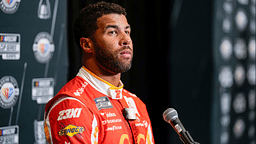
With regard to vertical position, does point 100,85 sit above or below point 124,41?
below

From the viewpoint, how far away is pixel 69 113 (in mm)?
1037

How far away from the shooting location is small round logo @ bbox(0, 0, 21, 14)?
138 cm

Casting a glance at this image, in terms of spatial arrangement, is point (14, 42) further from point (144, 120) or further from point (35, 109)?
point (144, 120)

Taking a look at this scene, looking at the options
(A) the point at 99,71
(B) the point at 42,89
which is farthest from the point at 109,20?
(B) the point at 42,89

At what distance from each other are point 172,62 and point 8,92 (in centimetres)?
181

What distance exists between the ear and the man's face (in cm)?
3

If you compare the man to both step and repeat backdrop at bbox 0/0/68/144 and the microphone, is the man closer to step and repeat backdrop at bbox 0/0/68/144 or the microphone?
the microphone

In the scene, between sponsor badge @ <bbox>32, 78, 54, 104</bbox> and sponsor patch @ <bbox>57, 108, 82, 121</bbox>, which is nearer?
sponsor patch @ <bbox>57, 108, 82, 121</bbox>

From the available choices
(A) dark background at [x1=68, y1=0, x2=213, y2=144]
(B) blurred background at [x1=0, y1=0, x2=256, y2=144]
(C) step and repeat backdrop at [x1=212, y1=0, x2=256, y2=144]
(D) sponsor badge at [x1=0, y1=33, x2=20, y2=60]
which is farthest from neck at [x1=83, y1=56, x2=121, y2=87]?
(C) step and repeat backdrop at [x1=212, y1=0, x2=256, y2=144]

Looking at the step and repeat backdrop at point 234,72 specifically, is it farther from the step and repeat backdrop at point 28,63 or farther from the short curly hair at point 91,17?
the short curly hair at point 91,17

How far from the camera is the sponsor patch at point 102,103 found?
1.14 meters

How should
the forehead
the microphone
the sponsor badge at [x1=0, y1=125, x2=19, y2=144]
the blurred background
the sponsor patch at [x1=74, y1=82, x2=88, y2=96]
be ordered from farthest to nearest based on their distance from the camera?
the blurred background < the sponsor badge at [x1=0, y1=125, x2=19, y2=144] < the forehead < the sponsor patch at [x1=74, y1=82, x2=88, y2=96] < the microphone

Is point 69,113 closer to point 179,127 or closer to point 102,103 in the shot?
point 102,103

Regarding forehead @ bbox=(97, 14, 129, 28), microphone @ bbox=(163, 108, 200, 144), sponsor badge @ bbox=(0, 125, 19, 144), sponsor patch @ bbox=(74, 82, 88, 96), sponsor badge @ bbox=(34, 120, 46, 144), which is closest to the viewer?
microphone @ bbox=(163, 108, 200, 144)
